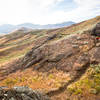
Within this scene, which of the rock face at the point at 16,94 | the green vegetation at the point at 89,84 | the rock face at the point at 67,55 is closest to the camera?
the rock face at the point at 16,94

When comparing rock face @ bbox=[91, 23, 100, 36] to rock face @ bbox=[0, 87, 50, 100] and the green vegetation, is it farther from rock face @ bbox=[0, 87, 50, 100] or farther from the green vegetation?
rock face @ bbox=[0, 87, 50, 100]

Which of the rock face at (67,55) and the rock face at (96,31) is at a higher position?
the rock face at (96,31)

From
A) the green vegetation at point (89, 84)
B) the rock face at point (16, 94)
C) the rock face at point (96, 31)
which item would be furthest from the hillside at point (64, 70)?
the rock face at point (16, 94)

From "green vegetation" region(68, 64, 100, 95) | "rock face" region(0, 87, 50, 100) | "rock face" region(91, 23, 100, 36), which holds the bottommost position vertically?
"green vegetation" region(68, 64, 100, 95)

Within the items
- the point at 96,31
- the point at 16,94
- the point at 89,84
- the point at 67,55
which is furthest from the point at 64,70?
the point at 96,31

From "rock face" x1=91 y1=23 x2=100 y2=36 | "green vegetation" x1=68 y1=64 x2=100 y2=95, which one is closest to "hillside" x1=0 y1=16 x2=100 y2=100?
"green vegetation" x1=68 y1=64 x2=100 y2=95

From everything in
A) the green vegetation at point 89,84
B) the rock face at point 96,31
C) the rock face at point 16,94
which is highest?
the rock face at point 96,31

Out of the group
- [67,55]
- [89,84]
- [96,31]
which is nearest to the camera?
[89,84]

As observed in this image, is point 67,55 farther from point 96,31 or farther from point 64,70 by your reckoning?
point 96,31

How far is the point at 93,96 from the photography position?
13.0 m

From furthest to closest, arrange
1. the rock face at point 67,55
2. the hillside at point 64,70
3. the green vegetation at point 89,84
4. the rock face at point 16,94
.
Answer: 1. the rock face at point 67,55
2. the hillside at point 64,70
3. the green vegetation at point 89,84
4. the rock face at point 16,94

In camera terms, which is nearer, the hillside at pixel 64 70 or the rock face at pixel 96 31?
the hillside at pixel 64 70

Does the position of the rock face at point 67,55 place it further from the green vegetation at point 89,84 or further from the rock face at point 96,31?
the green vegetation at point 89,84

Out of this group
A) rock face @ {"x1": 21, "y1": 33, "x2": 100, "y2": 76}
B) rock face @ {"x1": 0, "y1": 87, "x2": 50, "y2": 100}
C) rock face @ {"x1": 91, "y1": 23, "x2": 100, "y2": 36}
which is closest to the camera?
rock face @ {"x1": 0, "y1": 87, "x2": 50, "y2": 100}
